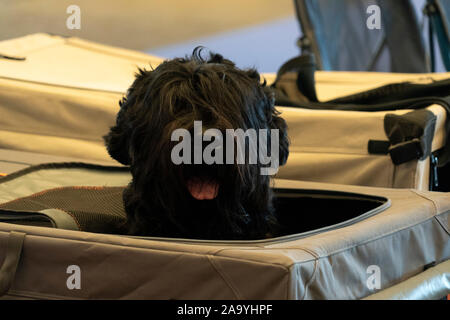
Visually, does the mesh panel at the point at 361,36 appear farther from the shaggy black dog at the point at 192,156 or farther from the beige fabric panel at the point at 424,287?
the beige fabric panel at the point at 424,287

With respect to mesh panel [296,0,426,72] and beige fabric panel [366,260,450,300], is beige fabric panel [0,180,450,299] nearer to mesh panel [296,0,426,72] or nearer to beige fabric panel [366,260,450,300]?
beige fabric panel [366,260,450,300]

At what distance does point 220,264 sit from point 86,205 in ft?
2.32

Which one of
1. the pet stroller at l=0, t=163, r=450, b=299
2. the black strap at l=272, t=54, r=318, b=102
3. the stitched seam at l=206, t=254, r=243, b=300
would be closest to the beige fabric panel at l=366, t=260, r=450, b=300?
the pet stroller at l=0, t=163, r=450, b=299

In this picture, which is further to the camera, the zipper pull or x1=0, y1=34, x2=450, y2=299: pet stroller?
the zipper pull

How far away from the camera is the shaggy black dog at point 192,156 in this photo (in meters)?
1.47

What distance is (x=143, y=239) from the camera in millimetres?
1296

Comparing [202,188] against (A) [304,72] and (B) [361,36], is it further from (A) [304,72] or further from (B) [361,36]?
(B) [361,36]

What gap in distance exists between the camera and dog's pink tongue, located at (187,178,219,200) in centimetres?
148

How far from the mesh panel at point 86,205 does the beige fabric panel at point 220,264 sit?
240mm

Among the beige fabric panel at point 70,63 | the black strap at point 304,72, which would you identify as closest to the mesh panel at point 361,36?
the beige fabric panel at point 70,63

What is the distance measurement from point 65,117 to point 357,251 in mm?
1352

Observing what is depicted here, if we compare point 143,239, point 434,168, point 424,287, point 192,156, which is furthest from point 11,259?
point 434,168

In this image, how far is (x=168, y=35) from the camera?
18.7 ft
